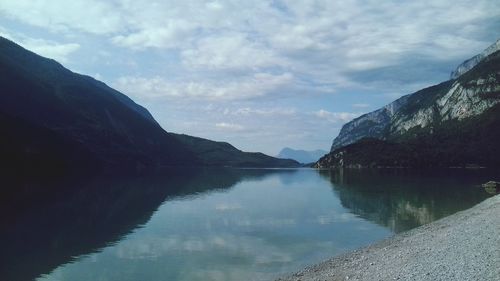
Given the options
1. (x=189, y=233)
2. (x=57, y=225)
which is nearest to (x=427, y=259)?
(x=189, y=233)

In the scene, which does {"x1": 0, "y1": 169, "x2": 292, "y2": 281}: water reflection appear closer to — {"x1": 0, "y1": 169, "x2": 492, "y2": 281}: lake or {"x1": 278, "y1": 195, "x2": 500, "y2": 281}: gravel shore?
{"x1": 0, "y1": 169, "x2": 492, "y2": 281}: lake

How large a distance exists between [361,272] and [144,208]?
6198 centimetres

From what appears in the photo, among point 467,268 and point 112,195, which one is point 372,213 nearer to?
point 467,268

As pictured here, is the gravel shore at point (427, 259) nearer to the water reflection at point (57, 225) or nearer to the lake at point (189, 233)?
the lake at point (189, 233)

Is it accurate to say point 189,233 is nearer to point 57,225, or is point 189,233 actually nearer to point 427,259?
point 57,225

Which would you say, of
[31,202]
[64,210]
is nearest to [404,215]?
[64,210]

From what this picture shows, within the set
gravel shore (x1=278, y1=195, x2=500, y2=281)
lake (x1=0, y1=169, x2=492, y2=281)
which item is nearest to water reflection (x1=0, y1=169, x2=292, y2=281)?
lake (x1=0, y1=169, x2=492, y2=281)

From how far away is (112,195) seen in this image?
373ft

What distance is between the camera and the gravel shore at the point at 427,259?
86.8 feet

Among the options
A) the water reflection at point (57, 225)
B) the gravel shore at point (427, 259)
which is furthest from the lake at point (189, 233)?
the gravel shore at point (427, 259)

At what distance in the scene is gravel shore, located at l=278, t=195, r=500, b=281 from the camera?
26.5m

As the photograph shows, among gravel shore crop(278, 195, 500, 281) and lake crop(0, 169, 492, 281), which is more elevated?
gravel shore crop(278, 195, 500, 281)

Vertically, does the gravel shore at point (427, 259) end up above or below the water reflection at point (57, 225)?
above

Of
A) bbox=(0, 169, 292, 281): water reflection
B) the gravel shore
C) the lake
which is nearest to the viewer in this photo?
the gravel shore
